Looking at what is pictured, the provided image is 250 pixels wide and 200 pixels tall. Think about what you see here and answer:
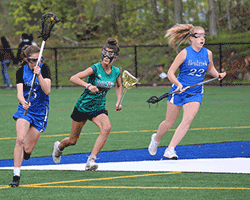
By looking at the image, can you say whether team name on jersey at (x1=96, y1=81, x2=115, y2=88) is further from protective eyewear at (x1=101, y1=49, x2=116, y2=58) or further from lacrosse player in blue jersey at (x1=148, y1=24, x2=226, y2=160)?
lacrosse player in blue jersey at (x1=148, y1=24, x2=226, y2=160)

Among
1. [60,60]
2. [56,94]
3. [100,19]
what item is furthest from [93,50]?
[56,94]

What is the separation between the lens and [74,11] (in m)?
37.8

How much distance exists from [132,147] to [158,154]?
2.61 feet

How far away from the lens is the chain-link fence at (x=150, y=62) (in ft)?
79.9

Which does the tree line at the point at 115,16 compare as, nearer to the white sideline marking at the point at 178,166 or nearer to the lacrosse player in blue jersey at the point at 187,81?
the lacrosse player in blue jersey at the point at 187,81

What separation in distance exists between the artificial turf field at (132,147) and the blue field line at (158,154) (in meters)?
0.39

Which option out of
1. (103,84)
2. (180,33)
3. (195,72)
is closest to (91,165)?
(103,84)

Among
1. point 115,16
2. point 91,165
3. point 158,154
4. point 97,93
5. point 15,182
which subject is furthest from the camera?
point 115,16

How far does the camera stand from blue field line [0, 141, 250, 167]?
775 centimetres

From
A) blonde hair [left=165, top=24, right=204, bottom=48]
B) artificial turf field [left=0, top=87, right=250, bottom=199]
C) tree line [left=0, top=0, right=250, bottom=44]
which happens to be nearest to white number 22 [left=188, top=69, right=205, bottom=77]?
blonde hair [left=165, top=24, right=204, bottom=48]

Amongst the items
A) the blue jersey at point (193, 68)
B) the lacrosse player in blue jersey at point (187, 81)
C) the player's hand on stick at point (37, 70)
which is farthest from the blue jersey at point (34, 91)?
the blue jersey at point (193, 68)

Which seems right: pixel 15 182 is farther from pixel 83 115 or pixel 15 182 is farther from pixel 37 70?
pixel 83 115

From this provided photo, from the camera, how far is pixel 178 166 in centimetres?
711

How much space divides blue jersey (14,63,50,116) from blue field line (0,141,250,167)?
1.24 m
